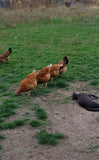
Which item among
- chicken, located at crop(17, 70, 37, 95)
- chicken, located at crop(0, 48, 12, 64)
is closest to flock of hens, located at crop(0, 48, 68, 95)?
chicken, located at crop(17, 70, 37, 95)

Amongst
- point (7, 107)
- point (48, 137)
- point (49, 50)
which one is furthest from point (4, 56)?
point (48, 137)

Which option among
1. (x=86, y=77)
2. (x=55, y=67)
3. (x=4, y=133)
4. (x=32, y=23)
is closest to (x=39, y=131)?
(x=4, y=133)

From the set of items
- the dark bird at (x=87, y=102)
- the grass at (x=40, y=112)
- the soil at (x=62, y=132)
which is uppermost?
the dark bird at (x=87, y=102)

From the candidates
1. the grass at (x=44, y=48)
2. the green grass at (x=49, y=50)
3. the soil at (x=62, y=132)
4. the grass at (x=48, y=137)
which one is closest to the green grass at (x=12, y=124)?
the grass at (x=44, y=48)

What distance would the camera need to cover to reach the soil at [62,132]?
426 cm

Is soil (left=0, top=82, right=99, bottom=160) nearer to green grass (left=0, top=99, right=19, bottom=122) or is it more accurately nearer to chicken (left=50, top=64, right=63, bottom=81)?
green grass (left=0, top=99, right=19, bottom=122)

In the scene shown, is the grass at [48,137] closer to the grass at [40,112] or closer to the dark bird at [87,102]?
the grass at [40,112]

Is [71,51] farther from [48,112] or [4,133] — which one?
[4,133]

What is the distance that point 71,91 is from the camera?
277 inches

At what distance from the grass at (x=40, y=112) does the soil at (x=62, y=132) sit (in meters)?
0.09

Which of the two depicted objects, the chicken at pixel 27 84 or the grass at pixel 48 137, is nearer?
the grass at pixel 48 137

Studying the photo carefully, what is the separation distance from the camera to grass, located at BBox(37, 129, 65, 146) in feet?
15.0

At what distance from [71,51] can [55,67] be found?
4.05m

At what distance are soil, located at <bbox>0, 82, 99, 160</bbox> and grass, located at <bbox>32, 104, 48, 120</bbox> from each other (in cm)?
9
